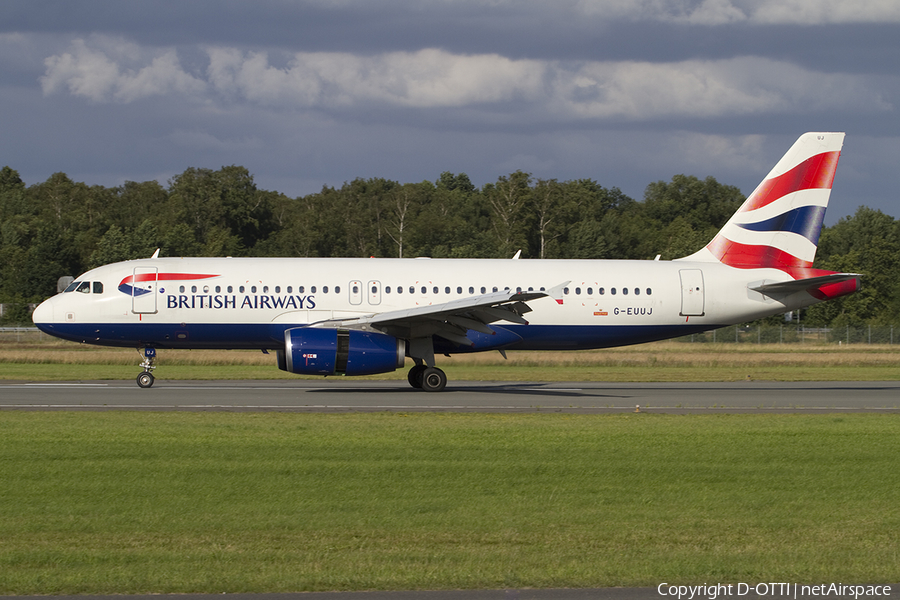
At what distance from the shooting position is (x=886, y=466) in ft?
40.0

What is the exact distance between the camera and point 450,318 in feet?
79.5

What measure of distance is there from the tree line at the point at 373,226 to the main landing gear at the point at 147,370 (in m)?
43.2

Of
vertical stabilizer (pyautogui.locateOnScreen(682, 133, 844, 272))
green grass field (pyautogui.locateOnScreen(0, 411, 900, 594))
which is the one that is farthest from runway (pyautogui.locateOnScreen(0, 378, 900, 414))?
green grass field (pyautogui.locateOnScreen(0, 411, 900, 594))

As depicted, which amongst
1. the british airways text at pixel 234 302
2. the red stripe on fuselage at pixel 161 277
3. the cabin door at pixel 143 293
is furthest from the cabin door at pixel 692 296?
the cabin door at pixel 143 293

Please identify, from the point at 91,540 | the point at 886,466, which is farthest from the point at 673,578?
the point at 886,466

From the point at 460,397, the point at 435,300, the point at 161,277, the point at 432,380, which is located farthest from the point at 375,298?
the point at 161,277

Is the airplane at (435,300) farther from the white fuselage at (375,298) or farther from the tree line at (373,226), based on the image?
the tree line at (373,226)

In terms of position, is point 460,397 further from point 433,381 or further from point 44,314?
point 44,314

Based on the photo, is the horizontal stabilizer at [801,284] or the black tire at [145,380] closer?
the black tire at [145,380]

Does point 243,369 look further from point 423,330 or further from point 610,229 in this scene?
point 610,229

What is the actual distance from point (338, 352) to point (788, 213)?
1459 centimetres

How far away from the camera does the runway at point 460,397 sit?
65.8 ft

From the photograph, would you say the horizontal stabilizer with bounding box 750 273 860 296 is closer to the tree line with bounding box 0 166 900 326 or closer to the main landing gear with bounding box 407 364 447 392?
the main landing gear with bounding box 407 364 447 392

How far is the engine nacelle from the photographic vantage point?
22.6m
